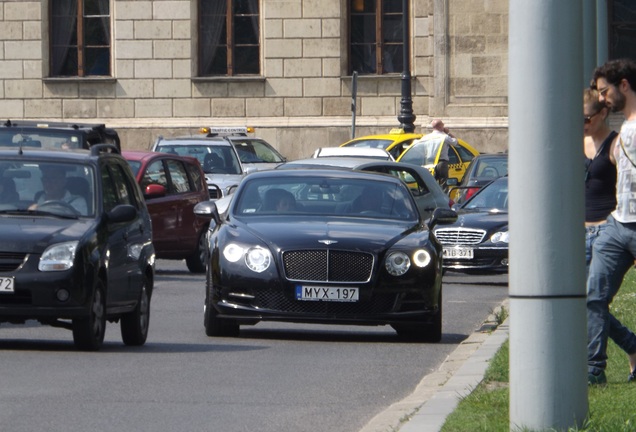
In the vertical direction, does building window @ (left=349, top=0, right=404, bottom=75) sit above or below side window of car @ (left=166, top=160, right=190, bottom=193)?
above

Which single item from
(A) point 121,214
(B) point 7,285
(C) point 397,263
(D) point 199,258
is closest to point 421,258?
(C) point 397,263

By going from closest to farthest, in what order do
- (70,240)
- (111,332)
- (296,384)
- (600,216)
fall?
(600,216) < (296,384) < (70,240) < (111,332)

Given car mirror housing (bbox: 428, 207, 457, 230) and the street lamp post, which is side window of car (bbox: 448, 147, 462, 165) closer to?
the street lamp post

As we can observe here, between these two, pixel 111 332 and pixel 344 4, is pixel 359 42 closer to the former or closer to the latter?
pixel 344 4

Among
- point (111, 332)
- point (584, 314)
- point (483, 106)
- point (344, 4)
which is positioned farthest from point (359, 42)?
point (584, 314)

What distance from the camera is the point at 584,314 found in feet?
24.1

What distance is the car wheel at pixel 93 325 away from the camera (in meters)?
12.6

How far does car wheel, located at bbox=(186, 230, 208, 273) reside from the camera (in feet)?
77.9

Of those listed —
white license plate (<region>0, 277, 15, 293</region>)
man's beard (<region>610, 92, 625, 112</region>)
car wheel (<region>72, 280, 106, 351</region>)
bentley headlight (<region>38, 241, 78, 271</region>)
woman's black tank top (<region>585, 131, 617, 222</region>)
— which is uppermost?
man's beard (<region>610, 92, 625, 112</region>)

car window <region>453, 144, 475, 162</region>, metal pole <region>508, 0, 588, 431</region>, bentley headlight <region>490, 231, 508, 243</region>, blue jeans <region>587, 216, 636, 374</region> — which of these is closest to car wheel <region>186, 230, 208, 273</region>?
bentley headlight <region>490, 231, 508, 243</region>

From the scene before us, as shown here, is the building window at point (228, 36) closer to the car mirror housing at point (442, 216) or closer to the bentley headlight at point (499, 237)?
the bentley headlight at point (499, 237)

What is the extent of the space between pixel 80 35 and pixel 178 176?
2283 cm

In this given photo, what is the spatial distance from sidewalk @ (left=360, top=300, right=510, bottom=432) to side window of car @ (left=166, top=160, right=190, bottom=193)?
A: 9.81 m

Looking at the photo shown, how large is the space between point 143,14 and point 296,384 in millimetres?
35108
